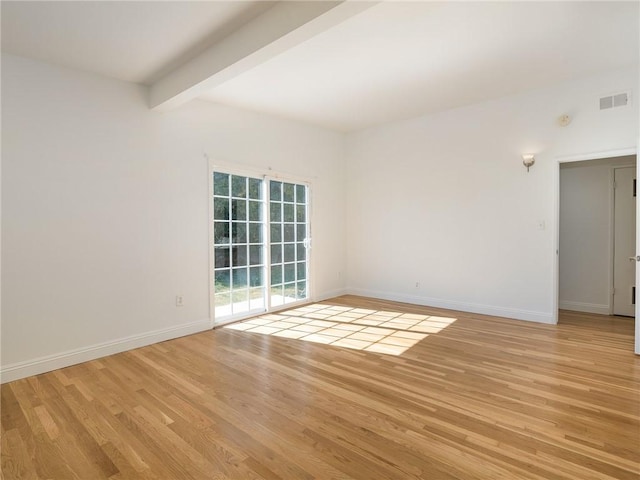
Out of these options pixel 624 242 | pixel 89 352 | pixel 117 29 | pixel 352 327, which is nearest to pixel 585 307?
pixel 624 242

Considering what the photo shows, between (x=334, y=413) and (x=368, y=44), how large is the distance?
311 centimetres

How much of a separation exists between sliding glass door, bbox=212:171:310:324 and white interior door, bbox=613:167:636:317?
452cm

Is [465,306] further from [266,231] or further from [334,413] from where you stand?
[334,413]

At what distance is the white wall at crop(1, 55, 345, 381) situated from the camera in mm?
3054

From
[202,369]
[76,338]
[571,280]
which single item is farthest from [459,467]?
[571,280]

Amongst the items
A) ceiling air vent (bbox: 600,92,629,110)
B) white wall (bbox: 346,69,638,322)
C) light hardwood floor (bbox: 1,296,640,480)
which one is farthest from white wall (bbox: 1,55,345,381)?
ceiling air vent (bbox: 600,92,629,110)

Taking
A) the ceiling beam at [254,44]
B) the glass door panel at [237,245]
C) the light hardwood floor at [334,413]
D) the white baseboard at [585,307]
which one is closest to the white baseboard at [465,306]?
the light hardwood floor at [334,413]

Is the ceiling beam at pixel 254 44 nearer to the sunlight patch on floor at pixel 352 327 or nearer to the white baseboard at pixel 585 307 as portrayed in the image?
the sunlight patch on floor at pixel 352 327

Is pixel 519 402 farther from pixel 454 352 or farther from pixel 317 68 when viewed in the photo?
pixel 317 68

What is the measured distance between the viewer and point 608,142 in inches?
158

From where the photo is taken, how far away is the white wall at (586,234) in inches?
193

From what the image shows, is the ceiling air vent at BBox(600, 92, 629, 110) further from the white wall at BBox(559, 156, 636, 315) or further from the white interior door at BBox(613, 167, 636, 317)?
the white interior door at BBox(613, 167, 636, 317)

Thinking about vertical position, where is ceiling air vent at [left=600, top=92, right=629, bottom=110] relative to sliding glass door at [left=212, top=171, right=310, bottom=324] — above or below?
above

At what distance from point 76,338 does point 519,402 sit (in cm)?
395
